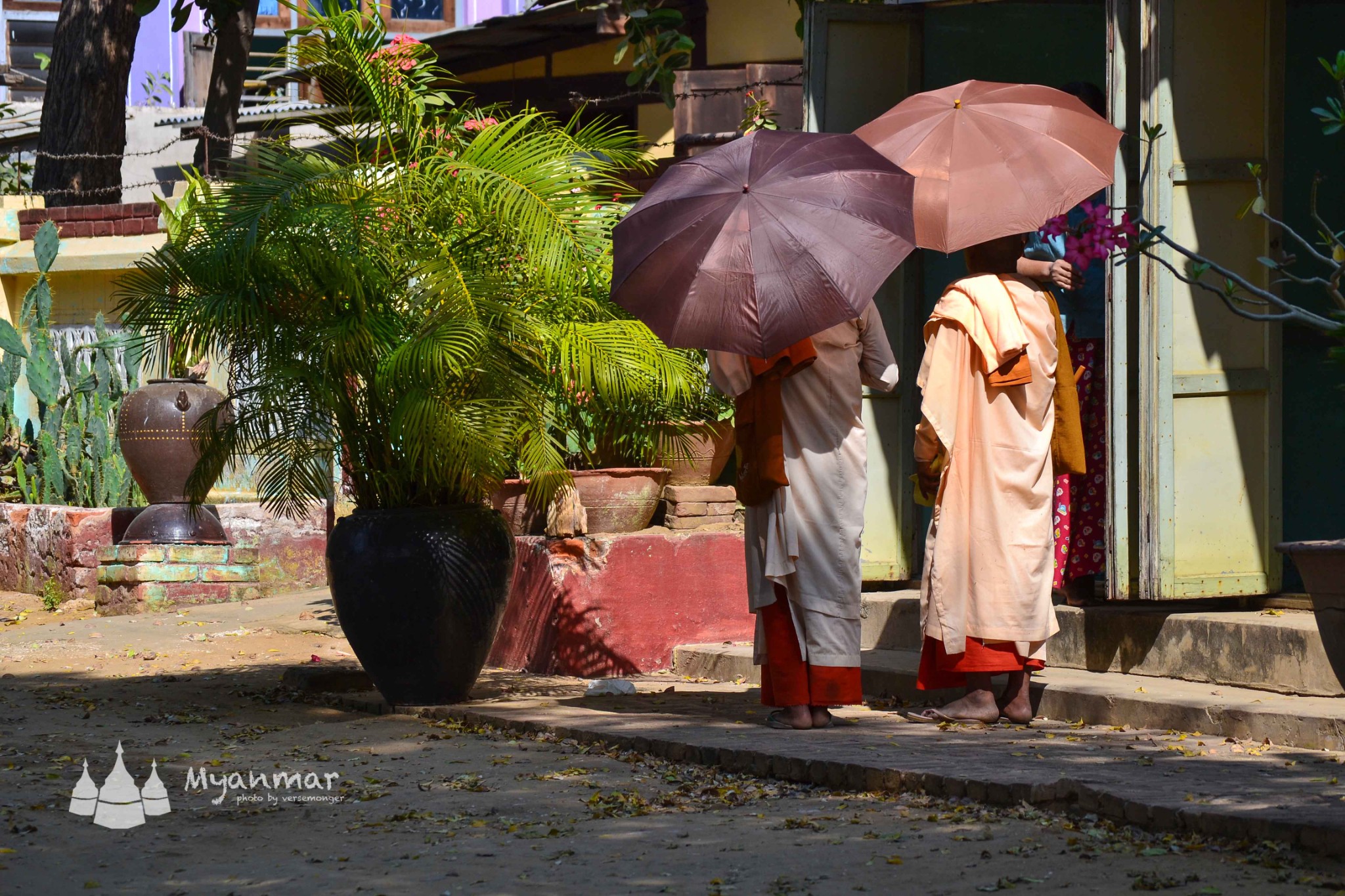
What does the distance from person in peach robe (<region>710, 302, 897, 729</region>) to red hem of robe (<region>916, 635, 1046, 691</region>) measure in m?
0.27

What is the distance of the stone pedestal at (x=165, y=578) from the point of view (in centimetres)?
945

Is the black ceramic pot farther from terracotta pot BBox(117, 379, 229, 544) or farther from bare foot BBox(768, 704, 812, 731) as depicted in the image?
terracotta pot BBox(117, 379, 229, 544)

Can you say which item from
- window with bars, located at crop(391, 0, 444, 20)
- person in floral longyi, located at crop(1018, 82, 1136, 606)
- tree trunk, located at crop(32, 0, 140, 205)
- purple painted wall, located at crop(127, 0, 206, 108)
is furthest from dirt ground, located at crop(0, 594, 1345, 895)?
purple painted wall, located at crop(127, 0, 206, 108)

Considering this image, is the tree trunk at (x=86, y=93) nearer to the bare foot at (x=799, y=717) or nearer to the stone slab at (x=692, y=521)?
the stone slab at (x=692, y=521)

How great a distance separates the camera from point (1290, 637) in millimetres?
4977

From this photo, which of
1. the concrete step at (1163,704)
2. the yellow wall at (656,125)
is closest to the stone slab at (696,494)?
the concrete step at (1163,704)

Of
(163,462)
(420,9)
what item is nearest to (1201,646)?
(163,462)

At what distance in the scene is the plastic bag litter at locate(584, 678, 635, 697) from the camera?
6221 millimetres

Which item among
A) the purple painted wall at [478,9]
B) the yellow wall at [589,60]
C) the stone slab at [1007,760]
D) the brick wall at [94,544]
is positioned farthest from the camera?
the purple painted wall at [478,9]

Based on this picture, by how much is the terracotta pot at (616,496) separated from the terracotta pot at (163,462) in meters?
3.55

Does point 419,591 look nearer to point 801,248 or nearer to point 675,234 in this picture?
point 675,234

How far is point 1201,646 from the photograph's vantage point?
5293mm

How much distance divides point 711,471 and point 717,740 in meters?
2.64

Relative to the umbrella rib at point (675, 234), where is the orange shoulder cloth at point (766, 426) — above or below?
below
